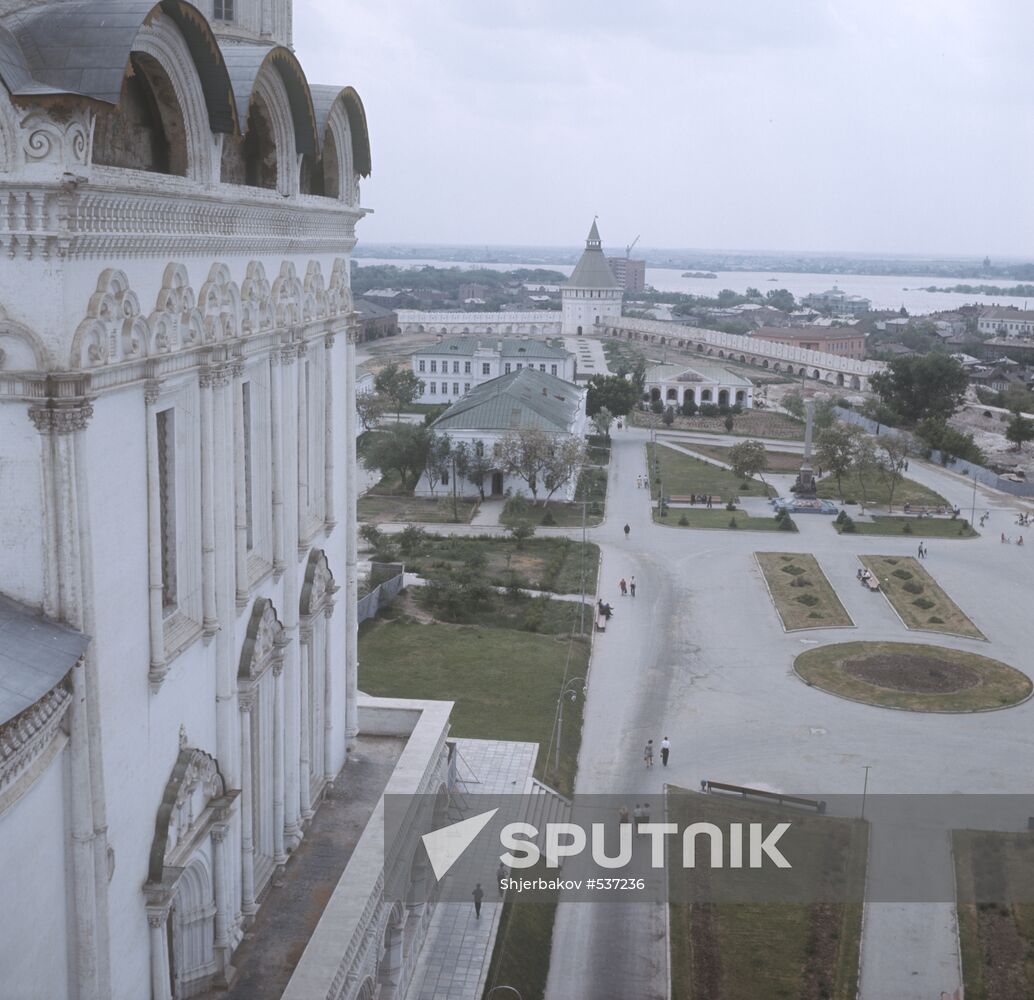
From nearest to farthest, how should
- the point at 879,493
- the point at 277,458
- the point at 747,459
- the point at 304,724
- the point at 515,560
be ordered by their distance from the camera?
the point at 277,458, the point at 304,724, the point at 515,560, the point at 879,493, the point at 747,459

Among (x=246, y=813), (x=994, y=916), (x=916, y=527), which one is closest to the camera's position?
(x=246, y=813)

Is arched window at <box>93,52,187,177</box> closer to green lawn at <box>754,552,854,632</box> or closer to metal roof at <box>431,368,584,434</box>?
green lawn at <box>754,552,854,632</box>

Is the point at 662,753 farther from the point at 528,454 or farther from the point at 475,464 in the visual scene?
the point at 475,464

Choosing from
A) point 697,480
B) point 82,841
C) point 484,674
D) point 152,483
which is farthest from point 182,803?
point 697,480

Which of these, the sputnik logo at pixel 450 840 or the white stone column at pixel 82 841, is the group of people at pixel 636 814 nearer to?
the sputnik logo at pixel 450 840

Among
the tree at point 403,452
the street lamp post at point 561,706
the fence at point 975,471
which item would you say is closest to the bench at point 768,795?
the street lamp post at point 561,706

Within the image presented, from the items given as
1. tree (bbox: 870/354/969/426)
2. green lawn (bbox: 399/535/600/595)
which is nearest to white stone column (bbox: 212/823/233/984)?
green lawn (bbox: 399/535/600/595)
